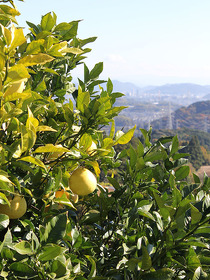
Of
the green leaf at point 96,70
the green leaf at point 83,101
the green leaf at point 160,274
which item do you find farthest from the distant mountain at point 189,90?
the green leaf at point 160,274

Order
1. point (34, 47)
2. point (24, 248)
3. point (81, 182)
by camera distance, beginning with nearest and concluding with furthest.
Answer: point (24, 248) → point (34, 47) → point (81, 182)

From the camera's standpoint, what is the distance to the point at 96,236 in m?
1.39

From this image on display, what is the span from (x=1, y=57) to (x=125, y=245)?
0.69 m

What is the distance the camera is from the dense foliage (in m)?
0.74

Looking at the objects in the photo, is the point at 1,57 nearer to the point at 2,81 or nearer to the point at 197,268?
the point at 2,81

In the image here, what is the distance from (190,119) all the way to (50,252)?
87961mm

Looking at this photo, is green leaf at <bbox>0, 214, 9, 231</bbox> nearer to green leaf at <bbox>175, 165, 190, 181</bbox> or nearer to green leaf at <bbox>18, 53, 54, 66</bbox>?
green leaf at <bbox>18, 53, 54, 66</bbox>

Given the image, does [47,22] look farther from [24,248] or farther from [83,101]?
[24,248]

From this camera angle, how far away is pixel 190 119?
279 feet

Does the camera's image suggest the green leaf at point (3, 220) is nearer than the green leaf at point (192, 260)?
Yes

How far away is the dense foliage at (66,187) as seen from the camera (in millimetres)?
736

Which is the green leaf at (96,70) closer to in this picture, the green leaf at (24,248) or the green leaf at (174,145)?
the green leaf at (174,145)

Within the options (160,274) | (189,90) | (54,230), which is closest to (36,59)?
(54,230)

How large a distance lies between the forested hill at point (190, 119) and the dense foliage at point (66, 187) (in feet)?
261
